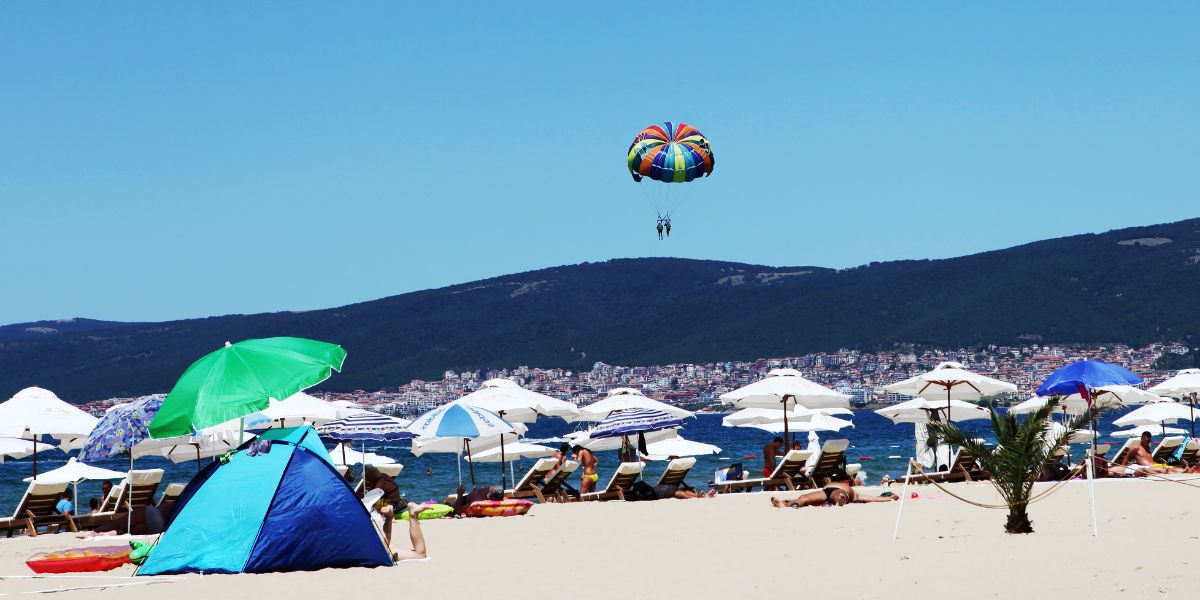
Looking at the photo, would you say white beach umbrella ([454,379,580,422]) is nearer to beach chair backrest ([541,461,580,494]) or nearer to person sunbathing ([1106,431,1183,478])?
beach chair backrest ([541,461,580,494])

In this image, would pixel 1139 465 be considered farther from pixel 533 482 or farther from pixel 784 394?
pixel 533 482

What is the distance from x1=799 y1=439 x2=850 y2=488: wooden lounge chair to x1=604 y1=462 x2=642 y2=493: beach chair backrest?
246 centimetres

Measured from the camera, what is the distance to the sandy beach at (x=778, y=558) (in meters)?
8.62

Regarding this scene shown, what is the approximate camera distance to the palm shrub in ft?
35.1

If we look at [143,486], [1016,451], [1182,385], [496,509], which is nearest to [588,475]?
[496,509]

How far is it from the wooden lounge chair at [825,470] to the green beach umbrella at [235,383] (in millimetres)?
9566

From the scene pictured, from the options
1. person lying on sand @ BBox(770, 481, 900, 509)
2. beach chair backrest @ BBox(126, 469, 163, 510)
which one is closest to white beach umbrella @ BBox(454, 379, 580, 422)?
beach chair backrest @ BBox(126, 469, 163, 510)

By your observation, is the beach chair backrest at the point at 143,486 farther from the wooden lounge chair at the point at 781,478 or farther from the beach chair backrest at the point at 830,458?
A: the beach chair backrest at the point at 830,458

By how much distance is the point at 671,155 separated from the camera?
77.5ft

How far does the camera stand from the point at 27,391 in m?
16.6

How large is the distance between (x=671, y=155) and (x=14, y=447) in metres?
11.0

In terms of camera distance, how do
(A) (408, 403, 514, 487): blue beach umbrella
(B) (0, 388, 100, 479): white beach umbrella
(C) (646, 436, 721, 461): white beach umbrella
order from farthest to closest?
1. (C) (646, 436, 721, 461): white beach umbrella
2. (A) (408, 403, 514, 487): blue beach umbrella
3. (B) (0, 388, 100, 479): white beach umbrella

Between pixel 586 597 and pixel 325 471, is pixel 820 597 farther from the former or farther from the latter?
pixel 325 471

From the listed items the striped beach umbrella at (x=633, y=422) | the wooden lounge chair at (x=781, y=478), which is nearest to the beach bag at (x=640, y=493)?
the striped beach umbrella at (x=633, y=422)
